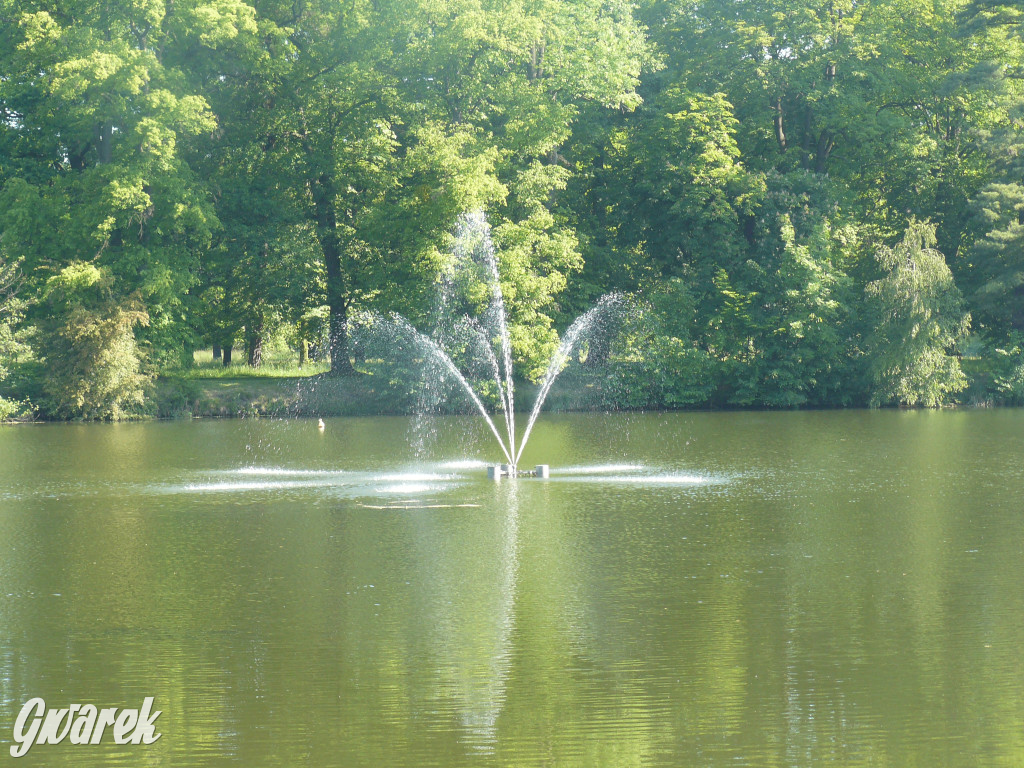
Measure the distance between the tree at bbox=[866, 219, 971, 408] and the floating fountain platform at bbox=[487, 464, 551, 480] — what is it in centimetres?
2515

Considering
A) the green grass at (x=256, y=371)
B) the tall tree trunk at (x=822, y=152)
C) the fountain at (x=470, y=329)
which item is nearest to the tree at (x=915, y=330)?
the tall tree trunk at (x=822, y=152)

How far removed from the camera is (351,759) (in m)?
8.24

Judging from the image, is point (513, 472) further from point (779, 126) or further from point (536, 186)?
point (779, 126)

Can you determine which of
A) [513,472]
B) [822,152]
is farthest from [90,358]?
[822,152]

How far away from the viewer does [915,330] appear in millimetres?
45594

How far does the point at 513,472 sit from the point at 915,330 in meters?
26.1

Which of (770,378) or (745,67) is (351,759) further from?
(745,67)

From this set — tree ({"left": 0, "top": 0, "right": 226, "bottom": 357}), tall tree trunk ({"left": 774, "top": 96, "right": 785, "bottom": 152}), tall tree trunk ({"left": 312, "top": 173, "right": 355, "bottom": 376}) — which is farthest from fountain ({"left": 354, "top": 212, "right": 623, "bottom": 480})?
tall tree trunk ({"left": 774, "top": 96, "right": 785, "bottom": 152})

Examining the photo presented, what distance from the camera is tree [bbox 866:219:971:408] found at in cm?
4588

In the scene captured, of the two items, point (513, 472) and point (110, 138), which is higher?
point (110, 138)

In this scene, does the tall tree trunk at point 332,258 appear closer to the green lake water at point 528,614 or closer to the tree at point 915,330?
the tree at point 915,330

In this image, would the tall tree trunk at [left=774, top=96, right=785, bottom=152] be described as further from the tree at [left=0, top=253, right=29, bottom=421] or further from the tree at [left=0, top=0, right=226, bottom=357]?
the tree at [left=0, top=253, right=29, bottom=421]

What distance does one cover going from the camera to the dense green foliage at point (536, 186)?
44.3 metres

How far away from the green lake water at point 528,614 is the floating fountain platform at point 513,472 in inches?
12.6
